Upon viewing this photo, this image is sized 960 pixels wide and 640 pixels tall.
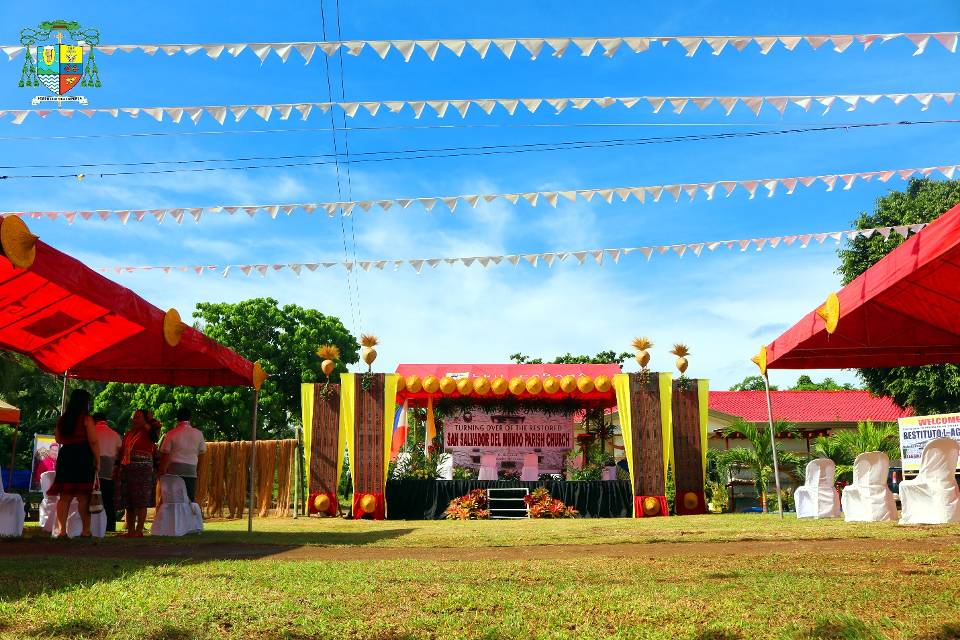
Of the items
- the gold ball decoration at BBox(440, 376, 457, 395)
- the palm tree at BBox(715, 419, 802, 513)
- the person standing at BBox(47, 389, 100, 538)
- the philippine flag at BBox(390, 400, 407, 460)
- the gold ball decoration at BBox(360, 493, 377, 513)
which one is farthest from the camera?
the philippine flag at BBox(390, 400, 407, 460)

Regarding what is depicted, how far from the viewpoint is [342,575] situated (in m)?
4.75

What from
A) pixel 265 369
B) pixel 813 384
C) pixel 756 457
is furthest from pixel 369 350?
pixel 813 384

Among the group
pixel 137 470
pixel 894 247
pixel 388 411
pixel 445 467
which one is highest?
pixel 894 247

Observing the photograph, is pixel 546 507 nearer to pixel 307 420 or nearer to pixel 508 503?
pixel 508 503

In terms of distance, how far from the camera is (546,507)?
14336 mm

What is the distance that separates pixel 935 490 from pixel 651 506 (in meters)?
6.31

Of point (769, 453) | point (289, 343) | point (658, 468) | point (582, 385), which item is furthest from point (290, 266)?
point (289, 343)

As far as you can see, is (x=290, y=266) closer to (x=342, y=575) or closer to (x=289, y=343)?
(x=342, y=575)

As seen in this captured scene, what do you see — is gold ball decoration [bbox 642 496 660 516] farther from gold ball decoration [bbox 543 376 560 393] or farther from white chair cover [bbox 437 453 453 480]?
white chair cover [bbox 437 453 453 480]

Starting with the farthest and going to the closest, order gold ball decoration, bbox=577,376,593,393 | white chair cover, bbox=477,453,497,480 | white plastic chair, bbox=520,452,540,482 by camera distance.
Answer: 1. white chair cover, bbox=477,453,497,480
2. white plastic chair, bbox=520,452,540,482
3. gold ball decoration, bbox=577,376,593,393

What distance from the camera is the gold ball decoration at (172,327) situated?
8188 millimetres

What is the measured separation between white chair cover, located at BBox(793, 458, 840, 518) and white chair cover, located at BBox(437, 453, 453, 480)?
24.3ft

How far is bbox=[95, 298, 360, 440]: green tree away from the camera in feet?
92.7

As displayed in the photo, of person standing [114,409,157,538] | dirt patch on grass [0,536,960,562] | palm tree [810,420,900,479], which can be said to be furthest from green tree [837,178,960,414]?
person standing [114,409,157,538]
